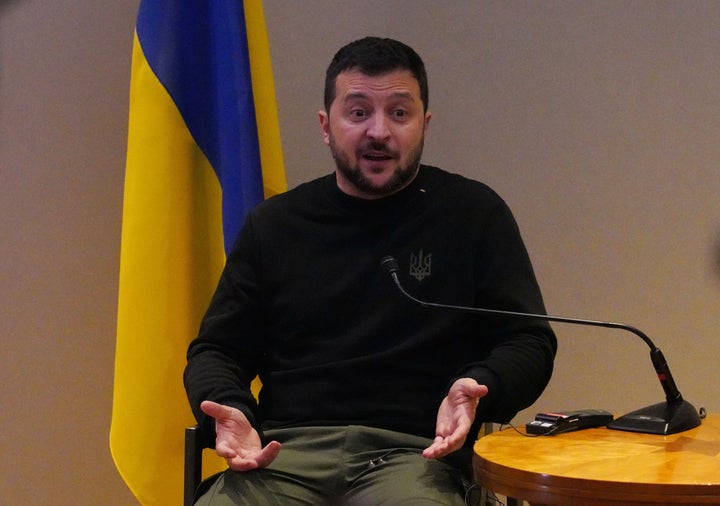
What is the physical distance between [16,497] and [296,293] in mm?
1203

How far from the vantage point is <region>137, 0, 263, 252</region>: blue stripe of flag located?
86.7 inches

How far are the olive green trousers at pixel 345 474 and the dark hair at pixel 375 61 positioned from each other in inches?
28.9

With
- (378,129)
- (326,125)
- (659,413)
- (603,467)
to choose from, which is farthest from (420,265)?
(603,467)

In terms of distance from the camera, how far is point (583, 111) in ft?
8.03

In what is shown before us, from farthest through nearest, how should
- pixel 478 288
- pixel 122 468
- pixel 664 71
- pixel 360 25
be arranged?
pixel 360 25 < pixel 664 71 < pixel 122 468 < pixel 478 288

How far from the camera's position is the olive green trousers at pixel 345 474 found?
152 centimetres

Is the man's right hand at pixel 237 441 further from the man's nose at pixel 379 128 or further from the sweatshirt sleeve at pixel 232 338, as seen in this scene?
the man's nose at pixel 379 128

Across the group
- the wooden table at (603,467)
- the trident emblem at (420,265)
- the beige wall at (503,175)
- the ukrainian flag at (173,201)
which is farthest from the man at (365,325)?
the beige wall at (503,175)

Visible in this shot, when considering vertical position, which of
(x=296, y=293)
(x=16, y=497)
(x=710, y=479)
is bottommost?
(x=16, y=497)

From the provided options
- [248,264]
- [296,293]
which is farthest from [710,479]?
[248,264]

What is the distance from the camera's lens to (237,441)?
160 cm

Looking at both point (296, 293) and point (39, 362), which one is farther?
point (39, 362)

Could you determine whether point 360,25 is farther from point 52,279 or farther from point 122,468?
point 122,468

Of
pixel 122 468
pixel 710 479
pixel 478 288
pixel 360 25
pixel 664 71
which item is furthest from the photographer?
pixel 360 25
